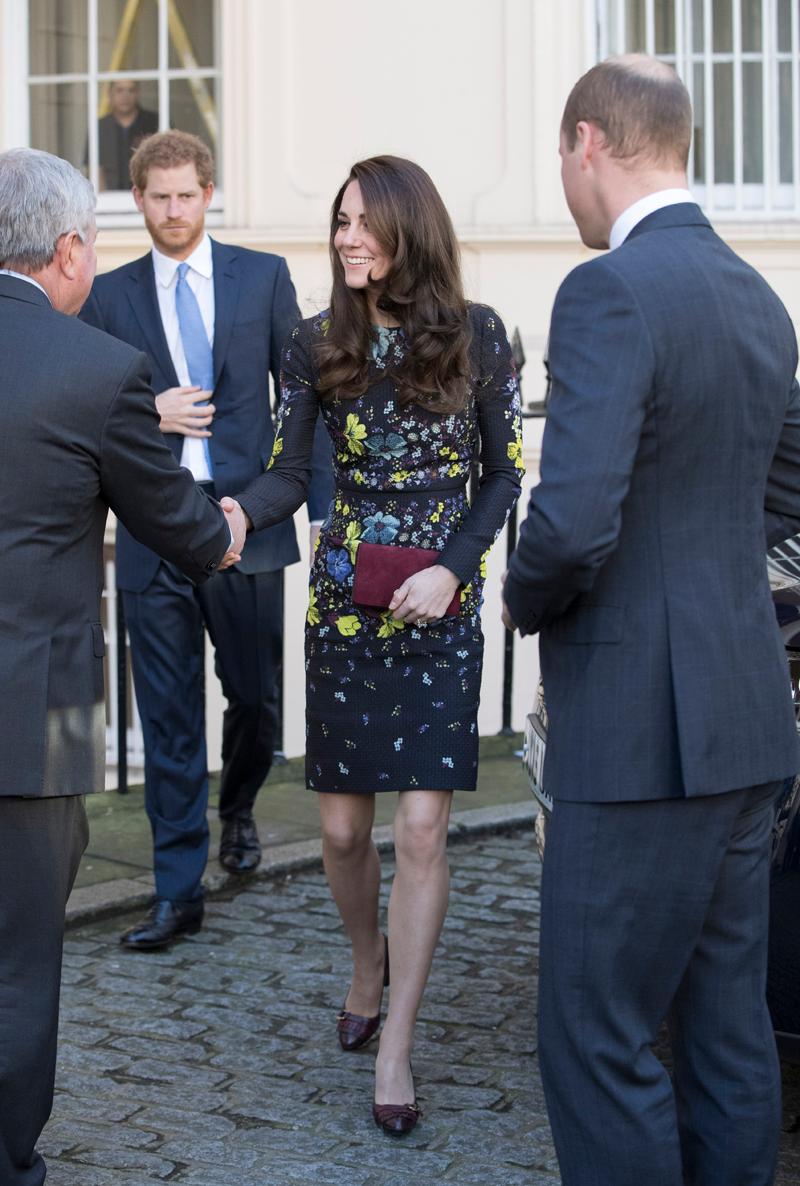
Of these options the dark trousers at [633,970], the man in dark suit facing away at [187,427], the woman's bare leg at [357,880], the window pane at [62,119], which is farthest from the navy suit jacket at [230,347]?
the window pane at [62,119]

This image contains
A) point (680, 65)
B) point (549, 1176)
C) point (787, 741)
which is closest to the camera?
point (787, 741)

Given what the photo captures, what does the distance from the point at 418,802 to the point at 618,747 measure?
1226 millimetres

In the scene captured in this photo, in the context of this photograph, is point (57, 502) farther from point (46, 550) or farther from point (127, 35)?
point (127, 35)

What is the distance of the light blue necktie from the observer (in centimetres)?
531

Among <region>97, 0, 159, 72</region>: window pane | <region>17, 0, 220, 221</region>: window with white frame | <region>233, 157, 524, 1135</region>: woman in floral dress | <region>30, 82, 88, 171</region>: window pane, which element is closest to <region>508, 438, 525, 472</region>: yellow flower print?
Result: <region>233, 157, 524, 1135</region>: woman in floral dress

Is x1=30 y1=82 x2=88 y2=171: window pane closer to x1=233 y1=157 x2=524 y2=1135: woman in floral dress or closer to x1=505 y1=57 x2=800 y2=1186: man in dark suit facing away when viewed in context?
x1=233 y1=157 x2=524 y2=1135: woman in floral dress

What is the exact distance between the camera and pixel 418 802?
158 inches

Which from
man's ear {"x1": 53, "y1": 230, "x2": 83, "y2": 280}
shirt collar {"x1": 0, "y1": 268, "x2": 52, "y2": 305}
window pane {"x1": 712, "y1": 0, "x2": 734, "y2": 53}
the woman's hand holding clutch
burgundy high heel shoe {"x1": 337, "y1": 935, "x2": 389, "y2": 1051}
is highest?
window pane {"x1": 712, "y1": 0, "x2": 734, "y2": 53}

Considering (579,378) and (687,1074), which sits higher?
(579,378)

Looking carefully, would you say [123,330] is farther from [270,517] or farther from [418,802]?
[418,802]

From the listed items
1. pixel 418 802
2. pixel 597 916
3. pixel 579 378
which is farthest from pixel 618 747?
pixel 418 802

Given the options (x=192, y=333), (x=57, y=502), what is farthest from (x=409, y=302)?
(x=192, y=333)

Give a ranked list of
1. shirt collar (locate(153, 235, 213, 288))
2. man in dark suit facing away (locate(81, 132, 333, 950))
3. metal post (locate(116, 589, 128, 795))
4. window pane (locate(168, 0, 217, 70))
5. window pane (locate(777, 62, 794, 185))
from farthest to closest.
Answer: window pane (locate(168, 0, 217, 70)) < window pane (locate(777, 62, 794, 185)) < metal post (locate(116, 589, 128, 795)) < shirt collar (locate(153, 235, 213, 288)) < man in dark suit facing away (locate(81, 132, 333, 950))

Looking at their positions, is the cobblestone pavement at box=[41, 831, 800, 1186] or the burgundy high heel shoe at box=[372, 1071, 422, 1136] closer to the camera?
the cobblestone pavement at box=[41, 831, 800, 1186]
